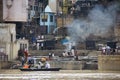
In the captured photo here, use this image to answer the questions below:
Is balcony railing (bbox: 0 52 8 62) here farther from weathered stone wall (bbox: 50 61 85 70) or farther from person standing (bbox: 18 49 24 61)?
weathered stone wall (bbox: 50 61 85 70)

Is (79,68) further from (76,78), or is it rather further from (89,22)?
(89,22)

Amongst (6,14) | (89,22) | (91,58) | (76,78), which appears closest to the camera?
(76,78)

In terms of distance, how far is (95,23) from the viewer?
226 feet

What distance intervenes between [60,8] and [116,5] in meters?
10.0

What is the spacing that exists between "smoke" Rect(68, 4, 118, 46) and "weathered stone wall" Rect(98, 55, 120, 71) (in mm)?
18781

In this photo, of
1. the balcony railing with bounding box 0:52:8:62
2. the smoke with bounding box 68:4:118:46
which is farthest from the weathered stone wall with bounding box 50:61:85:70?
the smoke with bounding box 68:4:118:46

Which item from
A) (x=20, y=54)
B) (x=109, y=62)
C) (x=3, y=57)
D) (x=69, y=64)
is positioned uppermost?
(x=20, y=54)

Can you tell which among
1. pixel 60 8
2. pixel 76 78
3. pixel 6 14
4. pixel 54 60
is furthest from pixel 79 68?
pixel 60 8

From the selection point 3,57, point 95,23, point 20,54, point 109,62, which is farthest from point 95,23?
point 109,62

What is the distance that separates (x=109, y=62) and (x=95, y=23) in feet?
A: 75.5

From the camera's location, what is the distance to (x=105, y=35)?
66.1m

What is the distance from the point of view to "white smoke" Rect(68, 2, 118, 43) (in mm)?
66812

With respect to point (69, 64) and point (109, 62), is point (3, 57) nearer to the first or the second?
point (69, 64)

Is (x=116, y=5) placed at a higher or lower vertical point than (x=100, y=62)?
higher
